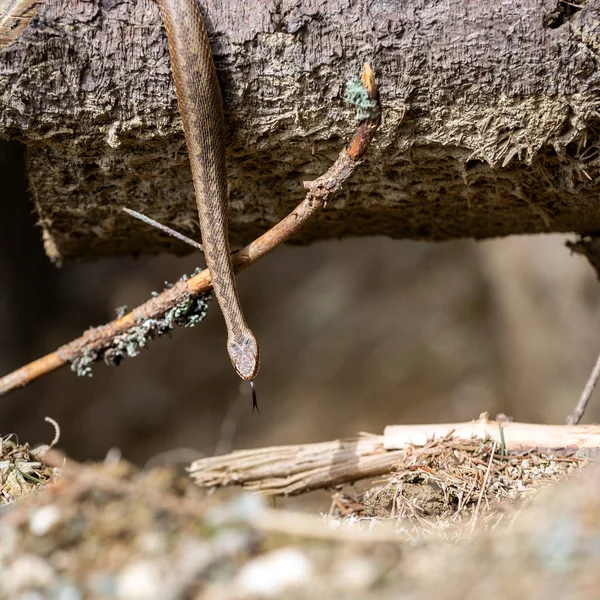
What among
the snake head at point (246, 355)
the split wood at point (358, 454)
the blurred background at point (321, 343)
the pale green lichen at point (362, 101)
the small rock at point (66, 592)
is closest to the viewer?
the small rock at point (66, 592)

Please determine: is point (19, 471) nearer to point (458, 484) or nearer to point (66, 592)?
point (66, 592)

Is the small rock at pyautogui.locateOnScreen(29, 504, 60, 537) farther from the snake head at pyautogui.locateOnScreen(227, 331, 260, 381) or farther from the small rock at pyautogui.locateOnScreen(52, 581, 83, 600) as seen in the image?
the snake head at pyautogui.locateOnScreen(227, 331, 260, 381)

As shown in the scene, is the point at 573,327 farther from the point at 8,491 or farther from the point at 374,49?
the point at 8,491

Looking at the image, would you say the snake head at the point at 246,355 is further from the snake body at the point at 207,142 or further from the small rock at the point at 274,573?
the small rock at the point at 274,573

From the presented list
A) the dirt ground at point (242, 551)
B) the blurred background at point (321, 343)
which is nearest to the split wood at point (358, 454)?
the dirt ground at point (242, 551)

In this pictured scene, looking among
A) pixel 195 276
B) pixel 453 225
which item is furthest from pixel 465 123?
pixel 195 276

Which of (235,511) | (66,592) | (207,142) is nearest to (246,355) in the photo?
(207,142)
